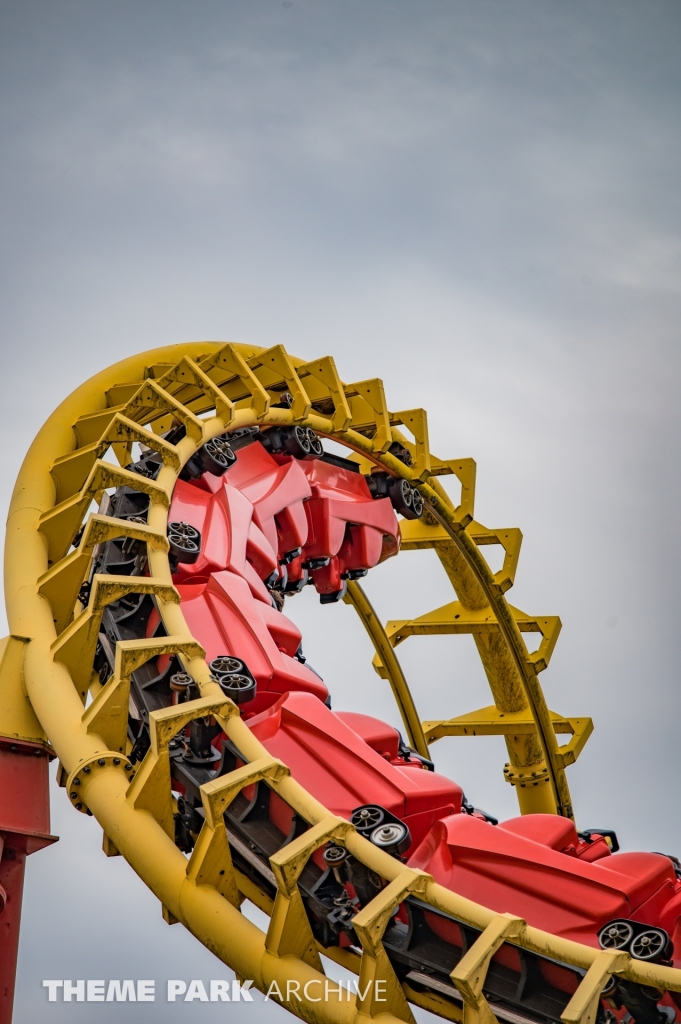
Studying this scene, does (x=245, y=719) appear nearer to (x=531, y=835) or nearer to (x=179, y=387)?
(x=531, y=835)

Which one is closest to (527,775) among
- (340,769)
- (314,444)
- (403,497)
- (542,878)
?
(403,497)

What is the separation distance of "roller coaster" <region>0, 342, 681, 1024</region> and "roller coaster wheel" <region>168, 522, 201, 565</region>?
16 mm

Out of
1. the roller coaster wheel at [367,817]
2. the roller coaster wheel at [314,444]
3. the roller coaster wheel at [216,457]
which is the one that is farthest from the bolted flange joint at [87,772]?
the roller coaster wheel at [314,444]

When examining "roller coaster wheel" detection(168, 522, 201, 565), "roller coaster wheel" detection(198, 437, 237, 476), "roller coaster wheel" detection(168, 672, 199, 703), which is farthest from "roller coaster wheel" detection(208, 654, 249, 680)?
"roller coaster wheel" detection(198, 437, 237, 476)

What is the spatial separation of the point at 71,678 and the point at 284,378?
3.92 meters

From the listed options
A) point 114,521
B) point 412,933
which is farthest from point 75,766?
point 412,933

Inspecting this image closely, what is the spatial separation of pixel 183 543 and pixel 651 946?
4.11m

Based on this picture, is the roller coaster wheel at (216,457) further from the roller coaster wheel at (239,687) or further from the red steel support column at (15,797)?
the roller coaster wheel at (239,687)

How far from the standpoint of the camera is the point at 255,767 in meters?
6.53

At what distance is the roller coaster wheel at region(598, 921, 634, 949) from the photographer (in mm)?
6434

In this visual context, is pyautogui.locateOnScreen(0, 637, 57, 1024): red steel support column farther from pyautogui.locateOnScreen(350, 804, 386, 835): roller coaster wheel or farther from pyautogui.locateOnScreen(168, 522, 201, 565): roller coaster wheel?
pyautogui.locateOnScreen(350, 804, 386, 835): roller coaster wheel

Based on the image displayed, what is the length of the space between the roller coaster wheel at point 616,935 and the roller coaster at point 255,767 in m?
0.01

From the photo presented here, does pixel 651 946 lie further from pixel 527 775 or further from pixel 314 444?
pixel 527 775

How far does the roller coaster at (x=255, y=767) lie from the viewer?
6176 mm
